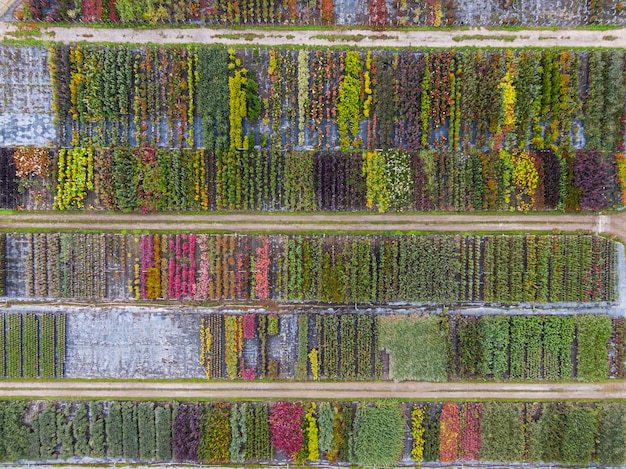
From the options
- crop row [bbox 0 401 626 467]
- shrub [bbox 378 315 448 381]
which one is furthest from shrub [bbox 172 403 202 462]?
shrub [bbox 378 315 448 381]

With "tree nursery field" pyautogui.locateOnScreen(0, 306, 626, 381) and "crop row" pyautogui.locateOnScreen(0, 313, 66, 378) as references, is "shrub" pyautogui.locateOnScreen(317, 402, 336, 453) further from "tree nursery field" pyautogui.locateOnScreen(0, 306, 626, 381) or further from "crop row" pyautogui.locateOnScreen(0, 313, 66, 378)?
"crop row" pyautogui.locateOnScreen(0, 313, 66, 378)

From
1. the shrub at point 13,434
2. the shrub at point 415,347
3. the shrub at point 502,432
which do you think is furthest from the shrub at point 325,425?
the shrub at point 13,434

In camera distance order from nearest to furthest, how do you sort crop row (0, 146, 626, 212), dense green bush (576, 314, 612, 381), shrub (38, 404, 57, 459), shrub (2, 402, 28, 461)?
shrub (2, 402, 28, 461) → shrub (38, 404, 57, 459) → crop row (0, 146, 626, 212) → dense green bush (576, 314, 612, 381)

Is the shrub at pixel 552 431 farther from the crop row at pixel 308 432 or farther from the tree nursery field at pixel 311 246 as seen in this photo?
the tree nursery field at pixel 311 246

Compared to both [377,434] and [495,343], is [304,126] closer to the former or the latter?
[495,343]

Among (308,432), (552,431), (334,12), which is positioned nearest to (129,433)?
(308,432)

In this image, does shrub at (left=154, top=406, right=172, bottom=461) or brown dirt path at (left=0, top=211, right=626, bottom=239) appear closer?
shrub at (left=154, top=406, right=172, bottom=461)

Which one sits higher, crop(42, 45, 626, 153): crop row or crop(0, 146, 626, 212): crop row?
crop(42, 45, 626, 153): crop row
